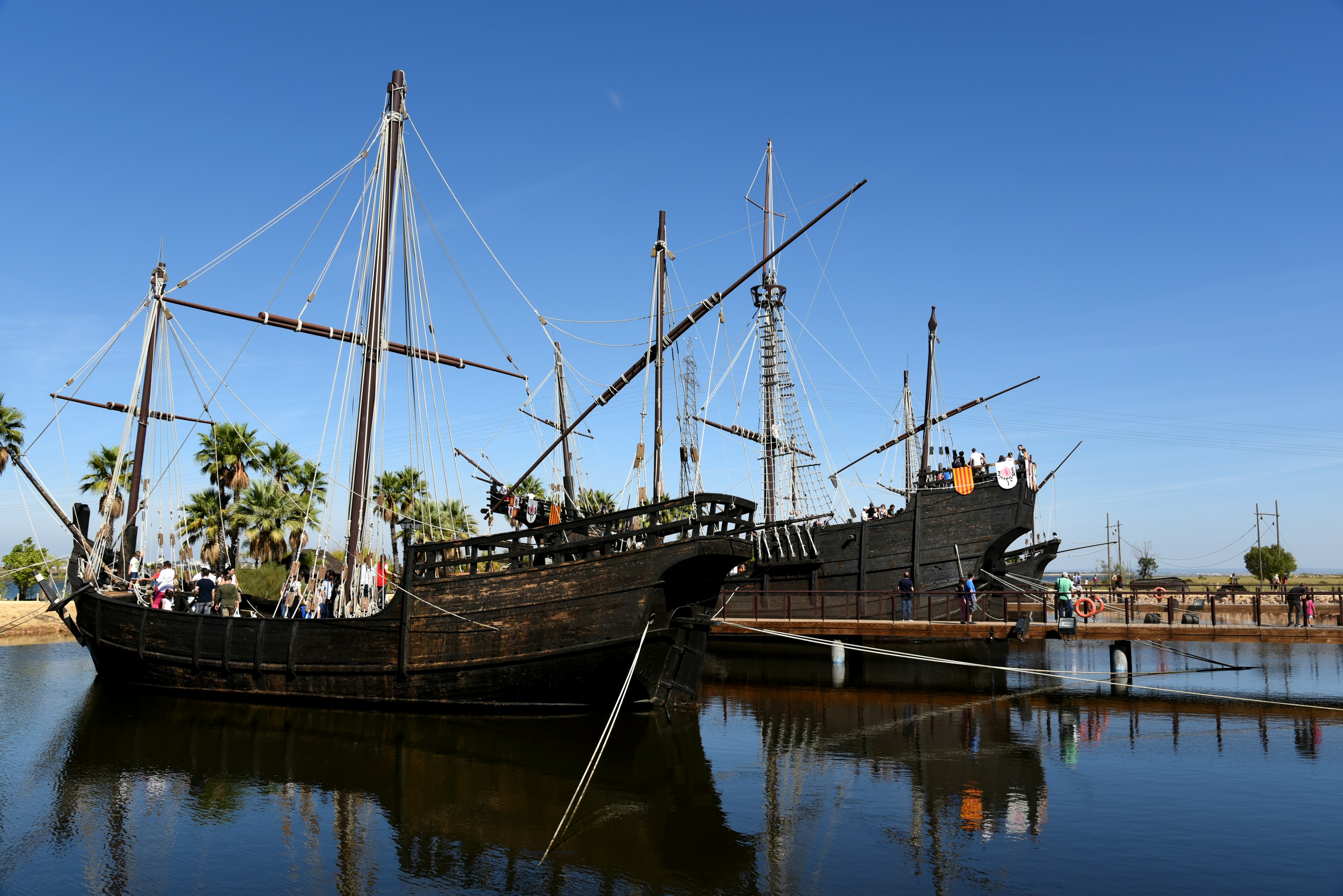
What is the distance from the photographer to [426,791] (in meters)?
8.88

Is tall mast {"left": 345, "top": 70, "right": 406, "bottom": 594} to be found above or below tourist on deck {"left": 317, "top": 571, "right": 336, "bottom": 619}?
above

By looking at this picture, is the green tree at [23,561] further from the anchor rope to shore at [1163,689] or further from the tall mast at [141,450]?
the anchor rope to shore at [1163,689]

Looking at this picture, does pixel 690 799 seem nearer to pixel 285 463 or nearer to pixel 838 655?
pixel 838 655

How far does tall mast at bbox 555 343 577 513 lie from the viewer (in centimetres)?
1891

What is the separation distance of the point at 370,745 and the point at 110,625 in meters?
Result: 7.68

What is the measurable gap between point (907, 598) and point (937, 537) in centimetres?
329

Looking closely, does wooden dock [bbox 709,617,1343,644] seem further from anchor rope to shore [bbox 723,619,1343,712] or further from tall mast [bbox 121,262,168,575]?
tall mast [bbox 121,262,168,575]

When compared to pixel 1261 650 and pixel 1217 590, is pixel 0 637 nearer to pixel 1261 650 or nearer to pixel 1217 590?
pixel 1261 650

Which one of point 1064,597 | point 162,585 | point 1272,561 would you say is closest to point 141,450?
point 162,585

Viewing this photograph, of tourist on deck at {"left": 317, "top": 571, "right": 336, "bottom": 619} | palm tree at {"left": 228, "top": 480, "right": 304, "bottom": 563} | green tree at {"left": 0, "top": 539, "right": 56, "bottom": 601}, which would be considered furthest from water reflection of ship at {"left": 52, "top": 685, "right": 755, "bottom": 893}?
green tree at {"left": 0, "top": 539, "right": 56, "bottom": 601}

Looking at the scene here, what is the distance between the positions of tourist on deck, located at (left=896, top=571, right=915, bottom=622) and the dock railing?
0.10 m

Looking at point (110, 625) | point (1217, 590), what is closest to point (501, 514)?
point (110, 625)

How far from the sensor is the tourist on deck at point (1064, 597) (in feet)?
56.4

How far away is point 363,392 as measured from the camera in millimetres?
15289
